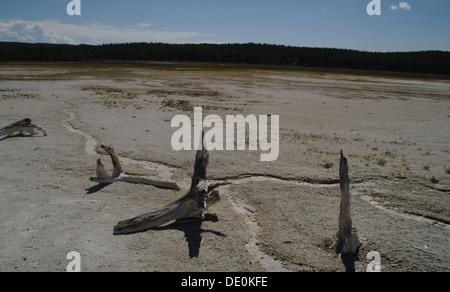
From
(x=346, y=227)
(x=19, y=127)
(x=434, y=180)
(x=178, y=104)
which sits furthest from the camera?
(x=178, y=104)

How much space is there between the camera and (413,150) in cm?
1263

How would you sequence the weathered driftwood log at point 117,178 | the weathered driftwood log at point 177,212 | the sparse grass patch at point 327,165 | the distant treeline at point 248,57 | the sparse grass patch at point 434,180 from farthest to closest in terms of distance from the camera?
the distant treeline at point 248,57, the sparse grass patch at point 327,165, the sparse grass patch at point 434,180, the weathered driftwood log at point 117,178, the weathered driftwood log at point 177,212

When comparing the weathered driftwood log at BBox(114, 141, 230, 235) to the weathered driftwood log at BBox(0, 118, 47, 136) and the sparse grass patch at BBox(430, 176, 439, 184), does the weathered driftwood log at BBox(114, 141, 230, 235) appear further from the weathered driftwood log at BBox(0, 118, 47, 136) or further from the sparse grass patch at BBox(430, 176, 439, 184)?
the weathered driftwood log at BBox(0, 118, 47, 136)

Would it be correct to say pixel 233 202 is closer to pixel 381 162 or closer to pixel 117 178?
pixel 117 178

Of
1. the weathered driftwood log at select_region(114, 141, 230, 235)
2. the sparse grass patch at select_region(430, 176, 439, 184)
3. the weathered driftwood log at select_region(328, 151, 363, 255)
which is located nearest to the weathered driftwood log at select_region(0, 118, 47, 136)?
the weathered driftwood log at select_region(114, 141, 230, 235)

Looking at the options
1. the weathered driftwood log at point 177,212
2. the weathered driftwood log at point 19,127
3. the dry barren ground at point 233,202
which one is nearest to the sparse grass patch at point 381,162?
the dry barren ground at point 233,202

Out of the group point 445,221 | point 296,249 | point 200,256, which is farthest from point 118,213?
point 445,221

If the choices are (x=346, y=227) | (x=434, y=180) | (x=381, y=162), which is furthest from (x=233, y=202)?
(x=434, y=180)

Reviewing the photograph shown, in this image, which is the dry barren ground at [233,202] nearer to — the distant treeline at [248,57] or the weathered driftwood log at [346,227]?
the weathered driftwood log at [346,227]

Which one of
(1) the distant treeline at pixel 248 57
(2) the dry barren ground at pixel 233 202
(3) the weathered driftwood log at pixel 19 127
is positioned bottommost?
(2) the dry barren ground at pixel 233 202

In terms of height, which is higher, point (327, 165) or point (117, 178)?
point (327, 165)

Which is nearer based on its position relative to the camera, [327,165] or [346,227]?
[346,227]

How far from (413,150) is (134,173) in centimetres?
1051

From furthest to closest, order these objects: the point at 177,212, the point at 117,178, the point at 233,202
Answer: the point at 117,178
the point at 233,202
the point at 177,212
